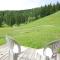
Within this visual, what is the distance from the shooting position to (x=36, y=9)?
2957 mm

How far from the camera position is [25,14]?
3021 mm

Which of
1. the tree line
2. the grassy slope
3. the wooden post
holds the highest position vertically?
the tree line

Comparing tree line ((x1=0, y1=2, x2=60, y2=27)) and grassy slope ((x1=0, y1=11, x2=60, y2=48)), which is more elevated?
tree line ((x1=0, y1=2, x2=60, y2=27))

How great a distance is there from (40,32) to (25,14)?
1.16 ft

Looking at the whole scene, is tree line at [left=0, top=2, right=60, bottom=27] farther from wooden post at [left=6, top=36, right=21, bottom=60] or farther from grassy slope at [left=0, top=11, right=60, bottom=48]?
wooden post at [left=6, top=36, right=21, bottom=60]

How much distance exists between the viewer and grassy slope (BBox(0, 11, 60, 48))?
286 centimetres

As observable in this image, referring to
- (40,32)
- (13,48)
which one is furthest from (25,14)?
(13,48)

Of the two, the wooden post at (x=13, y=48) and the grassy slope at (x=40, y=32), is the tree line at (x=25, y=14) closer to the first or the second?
the grassy slope at (x=40, y=32)

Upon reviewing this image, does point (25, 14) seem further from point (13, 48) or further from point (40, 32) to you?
point (13, 48)

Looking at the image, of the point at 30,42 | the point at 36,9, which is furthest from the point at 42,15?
the point at 30,42

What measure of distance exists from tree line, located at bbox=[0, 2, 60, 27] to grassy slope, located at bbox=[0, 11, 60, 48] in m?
0.07

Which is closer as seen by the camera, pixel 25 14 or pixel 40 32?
pixel 40 32

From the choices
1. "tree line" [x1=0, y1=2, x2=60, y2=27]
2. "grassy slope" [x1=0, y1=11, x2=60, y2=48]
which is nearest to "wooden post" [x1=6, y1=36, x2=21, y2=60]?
"grassy slope" [x1=0, y1=11, x2=60, y2=48]

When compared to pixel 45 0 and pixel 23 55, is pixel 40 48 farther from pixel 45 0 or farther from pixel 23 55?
pixel 45 0
